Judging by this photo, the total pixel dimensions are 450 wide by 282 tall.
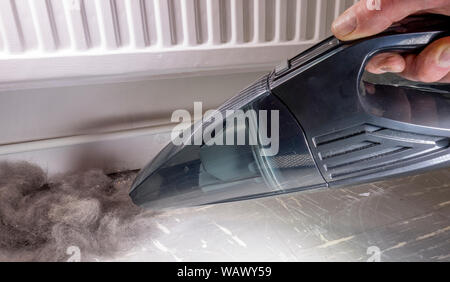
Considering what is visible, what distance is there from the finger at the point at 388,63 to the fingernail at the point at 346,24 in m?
0.07

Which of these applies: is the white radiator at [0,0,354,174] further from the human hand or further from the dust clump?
the human hand

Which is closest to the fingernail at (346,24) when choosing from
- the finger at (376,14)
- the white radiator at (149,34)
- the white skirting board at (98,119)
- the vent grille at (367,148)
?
the finger at (376,14)

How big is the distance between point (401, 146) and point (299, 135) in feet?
0.37

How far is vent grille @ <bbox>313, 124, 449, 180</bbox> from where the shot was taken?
0.39m

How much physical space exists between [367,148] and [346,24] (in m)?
0.14

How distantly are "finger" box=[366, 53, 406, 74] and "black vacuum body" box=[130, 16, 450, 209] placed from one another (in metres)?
0.02

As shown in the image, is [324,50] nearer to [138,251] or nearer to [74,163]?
[138,251]

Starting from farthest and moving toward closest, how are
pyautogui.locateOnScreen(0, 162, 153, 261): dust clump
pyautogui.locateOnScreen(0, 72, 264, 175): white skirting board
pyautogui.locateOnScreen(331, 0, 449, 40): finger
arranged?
1. pyautogui.locateOnScreen(0, 72, 264, 175): white skirting board
2. pyautogui.locateOnScreen(0, 162, 153, 261): dust clump
3. pyautogui.locateOnScreen(331, 0, 449, 40): finger

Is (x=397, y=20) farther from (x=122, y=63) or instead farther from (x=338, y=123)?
(x=122, y=63)

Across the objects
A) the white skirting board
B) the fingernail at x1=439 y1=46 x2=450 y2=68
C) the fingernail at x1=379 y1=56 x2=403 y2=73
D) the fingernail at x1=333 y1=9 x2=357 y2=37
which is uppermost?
the fingernail at x1=333 y1=9 x2=357 y2=37

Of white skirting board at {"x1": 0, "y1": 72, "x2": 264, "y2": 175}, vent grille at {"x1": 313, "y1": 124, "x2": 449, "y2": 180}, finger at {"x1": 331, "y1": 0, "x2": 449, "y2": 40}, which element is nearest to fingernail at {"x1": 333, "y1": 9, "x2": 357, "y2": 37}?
finger at {"x1": 331, "y1": 0, "x2": 449, "y2": 40}

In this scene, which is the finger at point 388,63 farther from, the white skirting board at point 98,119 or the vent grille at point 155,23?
the white skirting board at point 98,119

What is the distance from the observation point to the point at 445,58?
0.36 meters

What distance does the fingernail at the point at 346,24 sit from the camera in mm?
350
